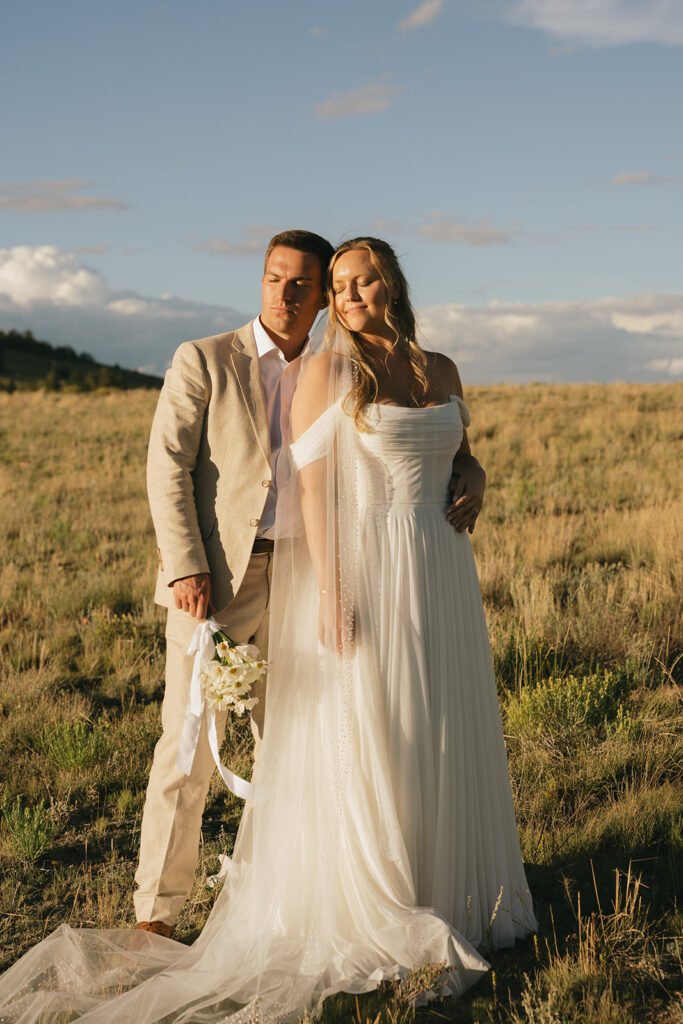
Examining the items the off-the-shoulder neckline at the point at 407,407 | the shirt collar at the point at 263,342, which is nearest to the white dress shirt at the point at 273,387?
the shirt collar at the point at 263,342

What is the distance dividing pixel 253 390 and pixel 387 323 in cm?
62

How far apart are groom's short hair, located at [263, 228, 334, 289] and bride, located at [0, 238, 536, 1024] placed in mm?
226

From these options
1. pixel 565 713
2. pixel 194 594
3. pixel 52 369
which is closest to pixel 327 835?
pixel 194 594

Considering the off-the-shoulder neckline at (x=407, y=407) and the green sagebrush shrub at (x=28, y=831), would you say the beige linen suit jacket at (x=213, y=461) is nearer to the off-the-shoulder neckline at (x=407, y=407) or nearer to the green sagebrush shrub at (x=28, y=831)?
the off-the-shoulder neckline at (x=407, y=407)

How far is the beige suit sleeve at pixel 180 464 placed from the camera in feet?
10.8

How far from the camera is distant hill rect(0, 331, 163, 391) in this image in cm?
3659

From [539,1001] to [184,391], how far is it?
2497 mm

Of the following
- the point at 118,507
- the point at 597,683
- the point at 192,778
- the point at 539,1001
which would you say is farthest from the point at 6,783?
the point at 118,507

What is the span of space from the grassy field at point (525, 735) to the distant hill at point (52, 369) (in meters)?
26.5

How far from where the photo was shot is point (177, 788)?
11.2 feet

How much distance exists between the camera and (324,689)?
311cm

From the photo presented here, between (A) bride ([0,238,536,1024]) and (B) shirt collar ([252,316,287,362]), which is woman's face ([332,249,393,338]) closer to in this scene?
(A) bride ([0,238,536,1024])

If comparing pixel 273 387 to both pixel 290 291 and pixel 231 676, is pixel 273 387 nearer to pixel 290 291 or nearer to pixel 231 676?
pixel 290 291

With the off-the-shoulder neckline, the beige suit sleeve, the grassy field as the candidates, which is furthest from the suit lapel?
the grassy field
